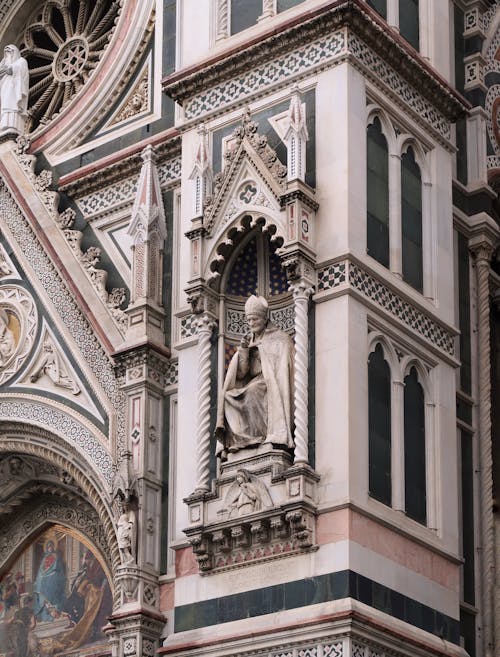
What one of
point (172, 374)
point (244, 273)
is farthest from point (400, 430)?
point (172, 374)

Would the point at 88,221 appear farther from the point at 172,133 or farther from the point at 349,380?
the point at 349,380

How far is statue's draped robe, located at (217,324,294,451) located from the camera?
18500 millimetres

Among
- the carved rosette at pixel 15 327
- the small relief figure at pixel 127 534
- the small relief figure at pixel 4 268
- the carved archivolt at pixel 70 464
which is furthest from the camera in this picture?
the small relief figure at pixel 4 268

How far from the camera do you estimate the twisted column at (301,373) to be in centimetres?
1819

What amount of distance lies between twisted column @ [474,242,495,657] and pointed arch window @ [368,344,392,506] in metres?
1.71

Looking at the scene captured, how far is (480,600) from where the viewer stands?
19.6m

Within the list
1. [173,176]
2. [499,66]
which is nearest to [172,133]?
[173,176]

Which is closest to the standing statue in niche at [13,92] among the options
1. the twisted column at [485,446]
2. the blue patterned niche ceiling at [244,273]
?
the blue patterned niche ceiling at [244,273]

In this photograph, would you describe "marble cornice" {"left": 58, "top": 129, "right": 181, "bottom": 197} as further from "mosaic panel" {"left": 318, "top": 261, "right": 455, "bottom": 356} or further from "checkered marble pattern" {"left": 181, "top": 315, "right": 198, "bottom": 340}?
"mosaic panel" {"left": 318, "top": 261, "right": 455, "bottom": 356}

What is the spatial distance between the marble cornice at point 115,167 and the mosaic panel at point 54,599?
3.71 m

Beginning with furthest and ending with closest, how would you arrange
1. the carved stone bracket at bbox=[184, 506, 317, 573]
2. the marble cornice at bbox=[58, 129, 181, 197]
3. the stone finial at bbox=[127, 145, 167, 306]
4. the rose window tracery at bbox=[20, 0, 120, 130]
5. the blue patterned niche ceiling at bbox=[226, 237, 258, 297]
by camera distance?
the rose window tracery at bbox=[20, 0, 120, 130] < the marble cornice at bbox=[58, 129, 181, 197] < the stone finial at bbox=[127, 145, 167, 306] < the blue patterned niche ceiling at bbox=[226, 237, 258, 297] < the carved stone bracket at bbox=[184, 506, 317, 573]

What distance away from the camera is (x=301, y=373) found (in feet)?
60.6

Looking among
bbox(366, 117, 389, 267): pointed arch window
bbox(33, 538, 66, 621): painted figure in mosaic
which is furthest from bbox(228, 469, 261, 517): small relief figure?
bbox(33, 538, 66, 621): painted figure in mosaic

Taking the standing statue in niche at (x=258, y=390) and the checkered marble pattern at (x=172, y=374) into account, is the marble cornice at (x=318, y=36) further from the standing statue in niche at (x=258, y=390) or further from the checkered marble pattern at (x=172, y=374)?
the checkered marble pattern at (x=172, y=374)
